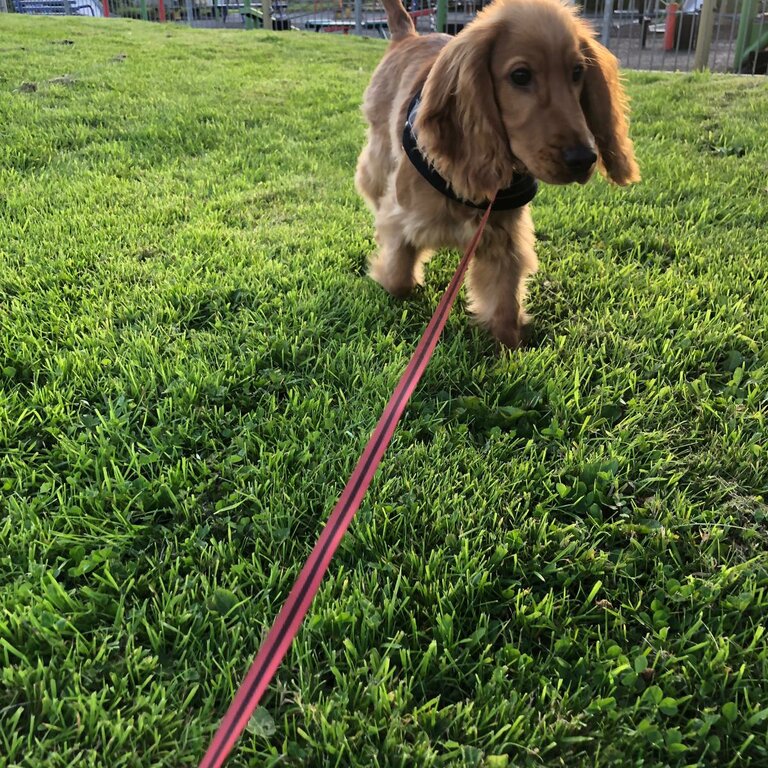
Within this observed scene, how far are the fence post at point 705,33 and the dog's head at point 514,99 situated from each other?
29.0 feet

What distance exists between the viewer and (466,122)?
2.15 meters

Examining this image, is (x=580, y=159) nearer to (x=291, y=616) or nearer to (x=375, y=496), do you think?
(x=375, y=496)

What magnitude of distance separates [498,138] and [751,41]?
443 inches

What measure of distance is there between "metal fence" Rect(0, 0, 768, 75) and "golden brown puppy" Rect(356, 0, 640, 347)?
710 cm

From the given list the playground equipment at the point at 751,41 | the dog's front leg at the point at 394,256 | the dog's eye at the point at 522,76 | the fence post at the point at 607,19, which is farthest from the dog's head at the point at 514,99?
the fence post at the point at 607,19

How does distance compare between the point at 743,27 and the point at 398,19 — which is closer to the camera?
the point at 398,19

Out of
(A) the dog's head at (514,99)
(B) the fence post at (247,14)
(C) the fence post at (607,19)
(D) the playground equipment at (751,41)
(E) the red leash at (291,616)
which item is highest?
(B) the fence post at (247,14)

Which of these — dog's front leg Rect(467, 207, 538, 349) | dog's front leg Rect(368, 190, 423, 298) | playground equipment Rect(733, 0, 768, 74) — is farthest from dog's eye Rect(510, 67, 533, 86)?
playground equipment Rect(733, 0, 768, 74)

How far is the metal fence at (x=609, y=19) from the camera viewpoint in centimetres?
1013

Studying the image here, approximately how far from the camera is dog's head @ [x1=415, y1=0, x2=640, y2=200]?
1.94m

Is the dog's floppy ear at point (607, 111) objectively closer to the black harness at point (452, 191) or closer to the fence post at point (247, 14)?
the black harness at point (452, 191)

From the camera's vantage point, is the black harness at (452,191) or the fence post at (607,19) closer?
the black harness at (452,191)

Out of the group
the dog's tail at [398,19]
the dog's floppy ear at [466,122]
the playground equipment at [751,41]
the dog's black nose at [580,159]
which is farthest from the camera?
the playground equipment at [751,41]

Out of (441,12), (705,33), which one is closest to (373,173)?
(705,33)
